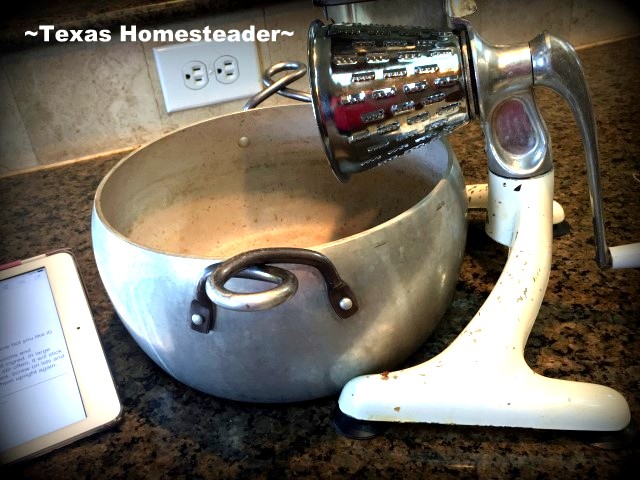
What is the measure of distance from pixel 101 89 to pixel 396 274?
612 mm

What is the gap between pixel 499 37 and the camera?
3.18 feet

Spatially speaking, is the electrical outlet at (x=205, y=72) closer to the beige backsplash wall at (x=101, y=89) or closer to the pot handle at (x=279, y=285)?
the beige backsplash wall at (x=101, y=89)

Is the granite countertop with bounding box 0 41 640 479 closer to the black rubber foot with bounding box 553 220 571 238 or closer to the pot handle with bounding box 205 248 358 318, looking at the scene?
the black rubber foot with bounding box 553 220 571 238

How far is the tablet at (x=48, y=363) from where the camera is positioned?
465mm

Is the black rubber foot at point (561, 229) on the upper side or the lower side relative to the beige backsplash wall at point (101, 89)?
lower

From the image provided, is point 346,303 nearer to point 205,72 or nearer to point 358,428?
point 358,428

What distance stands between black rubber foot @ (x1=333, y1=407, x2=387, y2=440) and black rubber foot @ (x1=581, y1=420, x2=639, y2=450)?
14cm

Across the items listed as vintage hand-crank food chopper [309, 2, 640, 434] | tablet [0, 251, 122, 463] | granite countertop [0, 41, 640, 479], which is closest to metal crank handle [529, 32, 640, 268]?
vintage hand-crank food chopper [309, 2, 640, 434]

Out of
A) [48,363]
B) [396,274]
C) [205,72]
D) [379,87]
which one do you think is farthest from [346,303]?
[205,72]

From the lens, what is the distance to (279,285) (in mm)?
347

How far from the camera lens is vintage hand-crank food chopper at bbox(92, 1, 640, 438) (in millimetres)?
403

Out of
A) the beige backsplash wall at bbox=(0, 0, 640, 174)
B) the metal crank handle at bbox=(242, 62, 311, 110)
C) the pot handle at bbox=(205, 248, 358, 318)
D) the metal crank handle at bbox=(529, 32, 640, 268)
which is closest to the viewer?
the pot handle at bbox=(205, 248, 358, 318)

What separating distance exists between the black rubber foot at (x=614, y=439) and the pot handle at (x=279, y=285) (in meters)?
0.19

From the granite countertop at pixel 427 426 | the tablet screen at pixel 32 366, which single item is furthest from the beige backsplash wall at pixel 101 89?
the tablet screen at pixel 32 366
